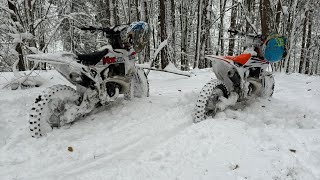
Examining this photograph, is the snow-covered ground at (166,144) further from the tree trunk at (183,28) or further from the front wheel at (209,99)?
the tree trunk at (183,28)

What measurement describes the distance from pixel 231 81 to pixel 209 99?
0.61 metres

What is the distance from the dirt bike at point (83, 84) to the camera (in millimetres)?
3654

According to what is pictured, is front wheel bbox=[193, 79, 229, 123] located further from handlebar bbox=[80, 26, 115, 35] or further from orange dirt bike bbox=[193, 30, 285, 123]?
handlebar bbox=[80, 26, 115, 35]

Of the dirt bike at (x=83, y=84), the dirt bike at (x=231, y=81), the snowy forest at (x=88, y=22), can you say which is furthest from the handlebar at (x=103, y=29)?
the dirt bike at (x=231, y=81)

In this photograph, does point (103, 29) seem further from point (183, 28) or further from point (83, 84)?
point (183, 28)

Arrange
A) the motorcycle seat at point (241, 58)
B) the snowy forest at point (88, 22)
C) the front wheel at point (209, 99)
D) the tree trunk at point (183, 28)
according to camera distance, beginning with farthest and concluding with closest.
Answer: the tree trunk at point (183, 28)
the snowy forest at point (88, 22)
the motorcycle seat at point (241, 58)
the front wheel at point (209, 99)

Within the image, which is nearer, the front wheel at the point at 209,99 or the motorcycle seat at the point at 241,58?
the front wheel at the point at 209,99

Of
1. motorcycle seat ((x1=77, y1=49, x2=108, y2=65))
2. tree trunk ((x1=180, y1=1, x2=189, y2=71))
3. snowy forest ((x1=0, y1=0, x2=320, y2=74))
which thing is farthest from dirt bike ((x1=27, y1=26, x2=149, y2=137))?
tree trunk ((x1=180, y1=1, x2=189, y2=71))

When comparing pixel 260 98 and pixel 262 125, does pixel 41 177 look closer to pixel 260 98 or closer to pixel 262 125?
pixel 262 125

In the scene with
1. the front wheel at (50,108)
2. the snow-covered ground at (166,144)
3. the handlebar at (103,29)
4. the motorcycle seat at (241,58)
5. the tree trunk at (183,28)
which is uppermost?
the tree trunk at (183,28)

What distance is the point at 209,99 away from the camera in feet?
13.8

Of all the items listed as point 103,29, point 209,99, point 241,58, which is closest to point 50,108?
point 103,29

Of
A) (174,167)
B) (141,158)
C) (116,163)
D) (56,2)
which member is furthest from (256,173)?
(56,2)

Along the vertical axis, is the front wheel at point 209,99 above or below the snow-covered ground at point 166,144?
above
